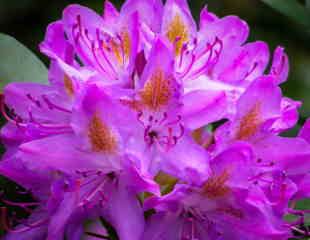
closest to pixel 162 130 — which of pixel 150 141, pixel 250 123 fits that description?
pixel 150 141

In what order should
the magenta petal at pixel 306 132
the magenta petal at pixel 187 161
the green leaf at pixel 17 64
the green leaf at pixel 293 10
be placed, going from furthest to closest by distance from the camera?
1. the green leaf at pixel 293 10
2. the green leaf at pixel 17 64
3. the magenta petal at pixel 306 132
4. the magenta petal at pixel 187 161

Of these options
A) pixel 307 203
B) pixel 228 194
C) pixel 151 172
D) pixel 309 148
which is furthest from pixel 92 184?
pixel 307 203

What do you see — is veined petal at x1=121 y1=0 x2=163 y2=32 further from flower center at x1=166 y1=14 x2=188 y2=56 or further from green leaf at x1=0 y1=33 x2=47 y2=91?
green leaf at x1=0 y1=33 x2=47 y2=91

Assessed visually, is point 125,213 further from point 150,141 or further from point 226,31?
point 226,31

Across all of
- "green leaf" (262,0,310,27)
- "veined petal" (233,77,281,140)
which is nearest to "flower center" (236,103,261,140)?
"veined petal" (233,77,281,140)

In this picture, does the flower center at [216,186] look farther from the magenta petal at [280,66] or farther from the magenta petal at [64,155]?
the magenta petal at [280,66]

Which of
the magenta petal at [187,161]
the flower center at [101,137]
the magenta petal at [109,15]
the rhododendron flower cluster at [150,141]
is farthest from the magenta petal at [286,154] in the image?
the magenta petal at [109,15]

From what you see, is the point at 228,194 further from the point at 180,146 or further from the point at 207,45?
the point at 207,45

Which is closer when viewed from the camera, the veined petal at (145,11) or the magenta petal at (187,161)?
the magenta petal at (187,161)
